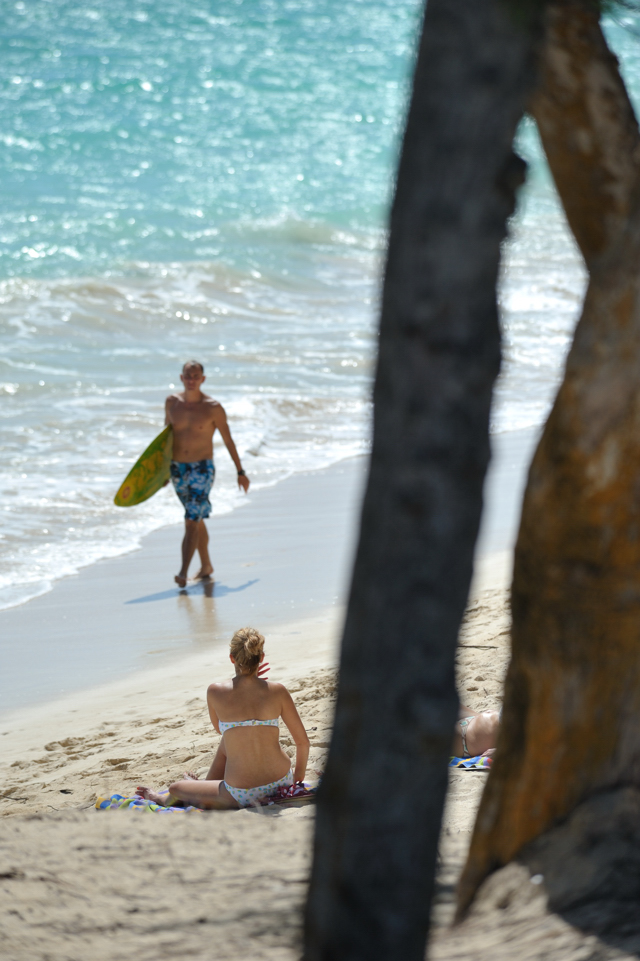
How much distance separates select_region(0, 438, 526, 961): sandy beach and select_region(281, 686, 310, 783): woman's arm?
168mm

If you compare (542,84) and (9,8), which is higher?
(9,8)

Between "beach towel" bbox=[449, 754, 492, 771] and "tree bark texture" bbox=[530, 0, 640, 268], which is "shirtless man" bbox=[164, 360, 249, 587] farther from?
"tree bark texture" bbox=[530, 0, 640, 268]

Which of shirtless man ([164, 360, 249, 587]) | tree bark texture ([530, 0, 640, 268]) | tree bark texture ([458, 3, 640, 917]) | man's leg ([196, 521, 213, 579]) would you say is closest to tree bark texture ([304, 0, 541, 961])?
tree bark texture ([458, 3, 640, 917])

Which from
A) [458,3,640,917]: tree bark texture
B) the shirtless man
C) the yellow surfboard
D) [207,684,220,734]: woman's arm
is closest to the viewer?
[458,3,640,917]: tree bark texture

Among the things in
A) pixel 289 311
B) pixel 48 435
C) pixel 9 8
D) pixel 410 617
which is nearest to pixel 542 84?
pixel 410 617

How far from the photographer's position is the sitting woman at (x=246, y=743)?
4.47 m

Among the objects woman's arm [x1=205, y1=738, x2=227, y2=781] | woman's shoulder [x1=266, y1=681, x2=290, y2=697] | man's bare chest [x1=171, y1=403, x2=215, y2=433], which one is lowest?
woman's arm [x1=205, y1=738, x2=227, y2=781]

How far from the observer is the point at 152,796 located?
4473 mm

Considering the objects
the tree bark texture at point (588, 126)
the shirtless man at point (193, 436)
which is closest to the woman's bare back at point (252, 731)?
the tree bark texture at point (588, 126)

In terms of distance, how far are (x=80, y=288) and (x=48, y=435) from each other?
770cm

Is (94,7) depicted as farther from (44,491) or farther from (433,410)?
(433,410)

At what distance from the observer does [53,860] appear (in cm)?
316

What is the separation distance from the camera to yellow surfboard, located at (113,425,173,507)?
8109 millimetres

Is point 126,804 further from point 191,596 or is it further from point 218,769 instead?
point 191,596
